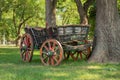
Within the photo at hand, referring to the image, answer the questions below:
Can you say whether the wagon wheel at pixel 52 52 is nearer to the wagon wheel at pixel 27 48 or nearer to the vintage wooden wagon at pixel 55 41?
the vintage wooden wagon at pixel 55 41

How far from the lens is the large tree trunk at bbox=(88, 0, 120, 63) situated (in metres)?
10.5

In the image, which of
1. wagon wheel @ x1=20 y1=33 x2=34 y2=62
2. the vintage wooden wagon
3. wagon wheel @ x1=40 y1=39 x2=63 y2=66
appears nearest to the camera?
wagon wheel @ x1=40 y1=39 x2=63 y2=66

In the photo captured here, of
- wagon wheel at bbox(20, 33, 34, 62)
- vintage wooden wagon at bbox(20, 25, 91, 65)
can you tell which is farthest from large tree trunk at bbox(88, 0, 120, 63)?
wagon wheel at bbox(20, 33, 34, 62)

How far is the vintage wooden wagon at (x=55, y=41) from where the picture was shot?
1007 centimetres

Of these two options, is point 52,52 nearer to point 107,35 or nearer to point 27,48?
point 27,48

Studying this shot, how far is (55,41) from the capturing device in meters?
9.99

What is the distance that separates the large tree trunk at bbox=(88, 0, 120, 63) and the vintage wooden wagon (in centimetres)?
47

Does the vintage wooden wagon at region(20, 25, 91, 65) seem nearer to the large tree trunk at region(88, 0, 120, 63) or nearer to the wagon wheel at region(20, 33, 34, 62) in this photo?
the wagon wheel at region(20, 33, 34, 62)

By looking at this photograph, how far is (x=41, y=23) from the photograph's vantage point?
5056 centimetres

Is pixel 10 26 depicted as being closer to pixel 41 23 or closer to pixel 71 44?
pixel 41 23

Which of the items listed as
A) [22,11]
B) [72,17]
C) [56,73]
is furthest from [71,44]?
[72,17]

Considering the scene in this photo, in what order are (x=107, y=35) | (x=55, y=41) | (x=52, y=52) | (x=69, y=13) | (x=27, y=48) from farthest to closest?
(x=69, y=13) < (x=27, y=48) < (x=107, y=35) < (x=52, y=52) < (x=55, y=41)

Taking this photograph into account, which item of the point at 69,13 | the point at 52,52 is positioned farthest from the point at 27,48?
the point at 69,13

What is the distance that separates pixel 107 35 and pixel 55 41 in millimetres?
1936
